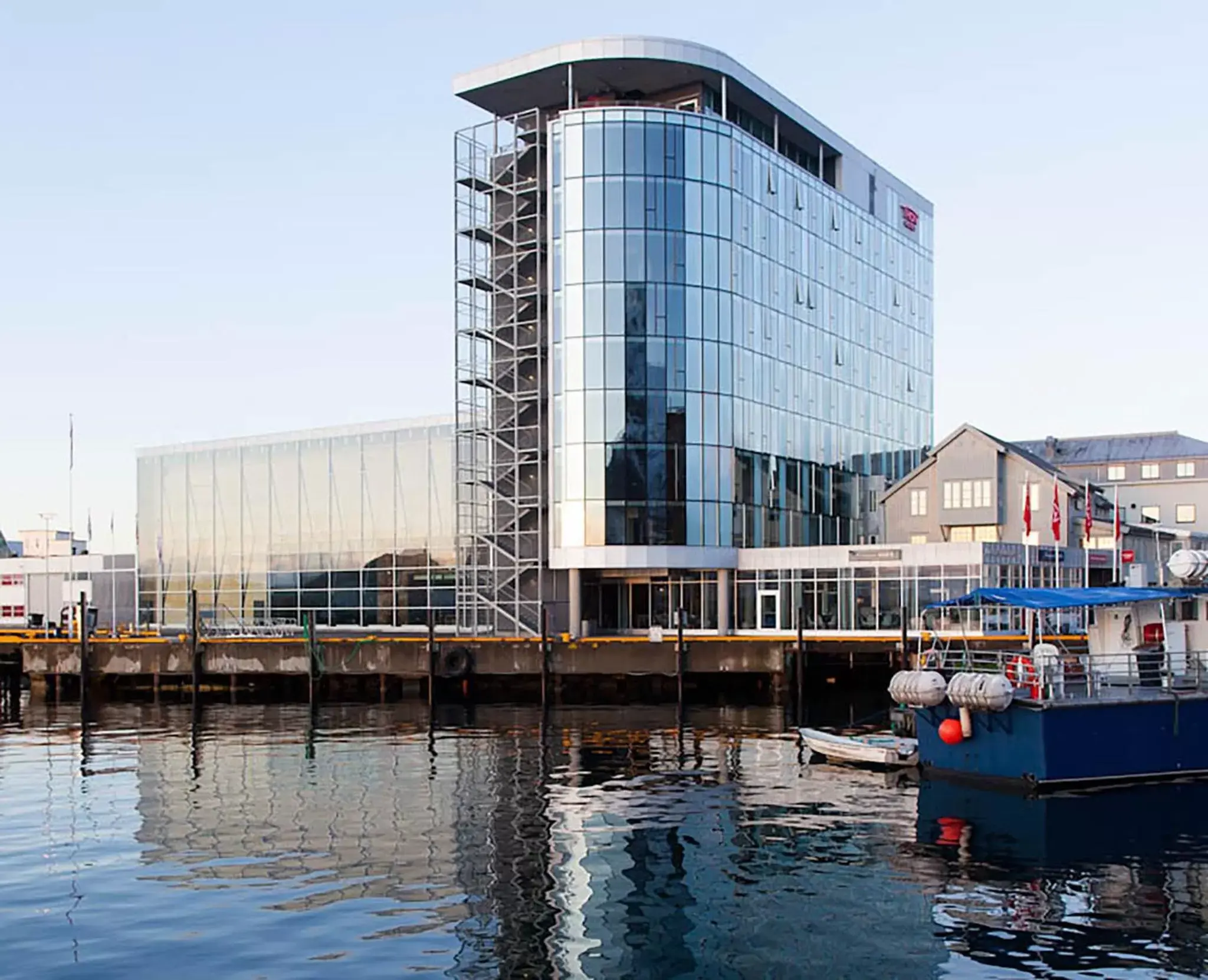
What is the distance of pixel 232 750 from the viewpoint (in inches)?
2026

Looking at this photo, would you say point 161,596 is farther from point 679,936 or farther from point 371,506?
point 679,936

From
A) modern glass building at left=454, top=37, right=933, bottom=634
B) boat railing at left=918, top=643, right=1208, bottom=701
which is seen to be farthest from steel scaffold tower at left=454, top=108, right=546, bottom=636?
boat railing at left=918, top=643, right=1208, bottom=701

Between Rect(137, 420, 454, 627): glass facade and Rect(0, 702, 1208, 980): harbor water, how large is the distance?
128ft

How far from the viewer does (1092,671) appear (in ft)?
130

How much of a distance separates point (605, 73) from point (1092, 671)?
177ft

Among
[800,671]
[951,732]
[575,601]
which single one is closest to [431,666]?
[575,601]

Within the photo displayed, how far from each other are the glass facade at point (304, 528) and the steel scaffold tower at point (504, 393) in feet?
9.80

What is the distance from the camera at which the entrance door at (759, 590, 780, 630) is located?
7938cm

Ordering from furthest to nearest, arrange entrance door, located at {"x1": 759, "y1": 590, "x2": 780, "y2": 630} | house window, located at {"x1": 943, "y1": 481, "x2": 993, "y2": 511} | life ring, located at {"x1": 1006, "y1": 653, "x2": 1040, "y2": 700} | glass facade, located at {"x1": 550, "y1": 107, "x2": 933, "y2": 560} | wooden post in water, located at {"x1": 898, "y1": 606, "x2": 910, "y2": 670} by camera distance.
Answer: house window, located at {"x1": 943, "y1": 481, "x2": 993, "y2": 511}, entrance door, located at {"x1": 759, "y1": 590, "x2": 780, "y2": 630}, glass facade, located at {"x1": 550, "y1": 107, "x2": 933, "y2": 560}, wooden post in water, located at {"x1": 898, "y1": 606, "x2": 910, "y2": 670}, life ring, located at {"x1": 1006, "y1": 653, "x2": 1040, "y2": 700}

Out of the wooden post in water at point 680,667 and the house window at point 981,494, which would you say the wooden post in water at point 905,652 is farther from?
the house window at point 981,494

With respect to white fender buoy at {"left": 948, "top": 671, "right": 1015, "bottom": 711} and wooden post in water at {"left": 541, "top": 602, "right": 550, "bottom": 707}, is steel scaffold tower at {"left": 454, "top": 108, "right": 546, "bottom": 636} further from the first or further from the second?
white fender buoy at {"left": 948, "top": 671, "right": 1015, "bottom": 711}

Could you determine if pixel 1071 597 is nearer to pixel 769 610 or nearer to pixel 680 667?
pixel 680 667

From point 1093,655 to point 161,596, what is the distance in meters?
72.0

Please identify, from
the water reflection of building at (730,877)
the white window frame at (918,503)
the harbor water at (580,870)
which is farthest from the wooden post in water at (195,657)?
the white window frame at (918,503)
